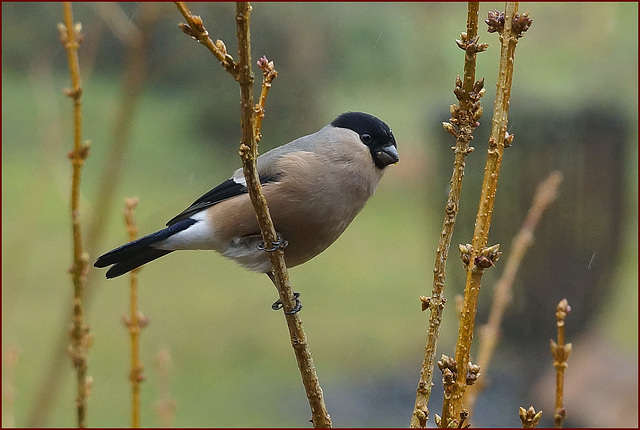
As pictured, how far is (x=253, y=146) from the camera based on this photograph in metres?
0.61

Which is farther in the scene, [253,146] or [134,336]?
[134,336]

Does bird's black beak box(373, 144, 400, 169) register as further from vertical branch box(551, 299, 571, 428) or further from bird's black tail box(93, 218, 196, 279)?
vertical branch box(551, 299, 571, 428)

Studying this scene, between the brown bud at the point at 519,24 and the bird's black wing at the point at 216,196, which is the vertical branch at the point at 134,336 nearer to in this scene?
the bird's black wing at the point at 216,196

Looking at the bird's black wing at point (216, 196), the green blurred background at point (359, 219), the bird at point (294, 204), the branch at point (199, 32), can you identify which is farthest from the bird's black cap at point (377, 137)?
the green blurred background at point (359, 219)

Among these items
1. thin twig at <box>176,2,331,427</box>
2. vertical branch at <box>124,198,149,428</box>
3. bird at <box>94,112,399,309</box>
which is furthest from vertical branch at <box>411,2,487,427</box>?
bird at <box>94,112,399,309</box>

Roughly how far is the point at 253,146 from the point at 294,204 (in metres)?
0.44

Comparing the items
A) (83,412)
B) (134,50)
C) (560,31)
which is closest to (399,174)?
(560,31)

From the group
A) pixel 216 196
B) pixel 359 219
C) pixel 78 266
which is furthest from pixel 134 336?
pixel 359 219

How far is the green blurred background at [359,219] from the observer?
2701mm

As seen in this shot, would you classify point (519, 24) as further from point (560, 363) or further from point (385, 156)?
point (385, 156)

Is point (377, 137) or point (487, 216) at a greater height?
point (377, 137)

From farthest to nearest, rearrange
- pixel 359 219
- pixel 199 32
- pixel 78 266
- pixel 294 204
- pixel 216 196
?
1. pixel 359 219
2. pixel 216 196
3. pixel 294 204
4. pixel 78 266
5. pixel 199 32

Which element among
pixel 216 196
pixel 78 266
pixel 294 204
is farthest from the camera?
pixel 216 196

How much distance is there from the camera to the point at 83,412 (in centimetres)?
77
